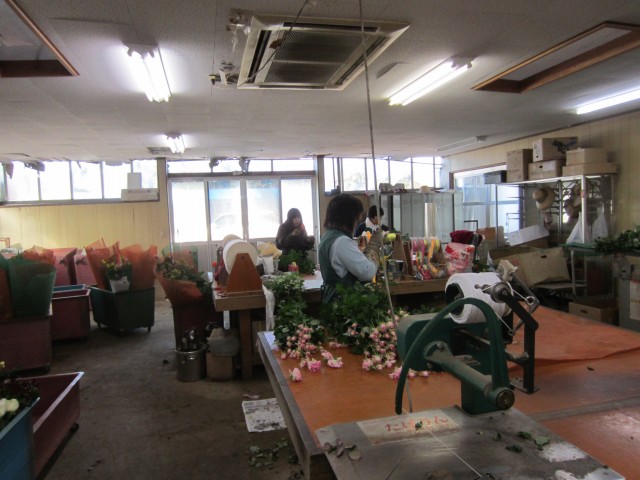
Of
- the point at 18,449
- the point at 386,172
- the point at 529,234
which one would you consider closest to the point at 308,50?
the point at 18,449

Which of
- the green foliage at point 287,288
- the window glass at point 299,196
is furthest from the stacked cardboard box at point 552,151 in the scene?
the window glass at point 299,196

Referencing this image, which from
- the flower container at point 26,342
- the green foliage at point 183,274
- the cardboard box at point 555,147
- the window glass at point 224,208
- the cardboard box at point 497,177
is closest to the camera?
the flower container at point 26,342

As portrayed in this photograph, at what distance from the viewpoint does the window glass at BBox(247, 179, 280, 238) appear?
8969 mm

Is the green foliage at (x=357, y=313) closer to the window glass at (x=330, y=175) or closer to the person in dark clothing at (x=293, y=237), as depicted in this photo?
the person in dark clothing at (x=293, y=237)

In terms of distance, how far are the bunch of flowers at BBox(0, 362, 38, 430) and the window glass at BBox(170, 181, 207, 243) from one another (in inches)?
243

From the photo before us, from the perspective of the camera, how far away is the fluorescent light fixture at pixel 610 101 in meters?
4.37

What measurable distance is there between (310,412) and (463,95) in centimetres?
371

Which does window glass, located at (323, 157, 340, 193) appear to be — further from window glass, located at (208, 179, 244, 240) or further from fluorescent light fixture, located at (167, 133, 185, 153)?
fluorescent light fixture, located at (167, 133, 185, 153)

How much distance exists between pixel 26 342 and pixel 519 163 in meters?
6.24

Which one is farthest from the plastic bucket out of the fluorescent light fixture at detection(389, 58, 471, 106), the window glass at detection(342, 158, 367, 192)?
the window glass at detection(342, 158, 367, 192)

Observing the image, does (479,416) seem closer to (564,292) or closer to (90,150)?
(564,292)

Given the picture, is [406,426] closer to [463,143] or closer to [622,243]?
[622,243]

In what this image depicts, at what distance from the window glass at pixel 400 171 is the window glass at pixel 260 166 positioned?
8.86ft

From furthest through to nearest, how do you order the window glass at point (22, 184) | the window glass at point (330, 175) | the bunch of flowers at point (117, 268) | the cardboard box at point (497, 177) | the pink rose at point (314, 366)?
1. the window glass at point (330, 175)
2. the window glass at point (22, 184)
3. the cardboard box at point (497, 177)
4. the bunch of flowers at point (117, 268)
5. the pink rose at point (314, 366)
